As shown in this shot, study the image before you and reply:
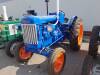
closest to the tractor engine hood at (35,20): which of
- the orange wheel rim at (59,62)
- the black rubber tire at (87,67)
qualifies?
the orange wheel rim at (59,62)

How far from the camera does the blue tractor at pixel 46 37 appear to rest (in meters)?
3.96

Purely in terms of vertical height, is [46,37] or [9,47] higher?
[46,37]

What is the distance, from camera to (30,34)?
4.21 meters

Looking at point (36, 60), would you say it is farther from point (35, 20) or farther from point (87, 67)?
point (87, 67)

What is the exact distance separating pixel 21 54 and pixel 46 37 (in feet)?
2.64

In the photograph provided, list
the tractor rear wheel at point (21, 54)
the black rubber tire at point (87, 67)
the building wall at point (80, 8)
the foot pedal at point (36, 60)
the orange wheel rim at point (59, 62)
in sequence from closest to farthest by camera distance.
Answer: the black rubber tire at point (87, 67), the orange wheel rim at point (59, 62), the tractor rear wheel at point (21, 54), the foot pedal at point (36, 60), the building wall at point (80, 8)

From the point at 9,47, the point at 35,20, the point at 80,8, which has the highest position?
the point at 80,8

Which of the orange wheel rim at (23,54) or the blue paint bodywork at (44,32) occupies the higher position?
the blue paint bodywork at (44,32)

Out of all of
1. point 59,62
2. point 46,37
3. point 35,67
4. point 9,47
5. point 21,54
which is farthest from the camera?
point 9,47

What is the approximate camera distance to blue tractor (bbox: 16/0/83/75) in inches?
156

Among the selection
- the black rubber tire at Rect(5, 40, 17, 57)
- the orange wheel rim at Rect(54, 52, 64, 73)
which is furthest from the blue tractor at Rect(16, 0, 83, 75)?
the black rubber tire at Rect(5, 40, 17, 57)

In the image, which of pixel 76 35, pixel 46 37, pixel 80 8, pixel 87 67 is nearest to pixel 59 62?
pixel 46 37

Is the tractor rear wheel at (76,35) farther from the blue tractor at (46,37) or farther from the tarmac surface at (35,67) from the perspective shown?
the tarmac surface at (35,67)

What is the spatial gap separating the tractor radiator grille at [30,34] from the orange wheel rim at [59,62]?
0.59 meters
